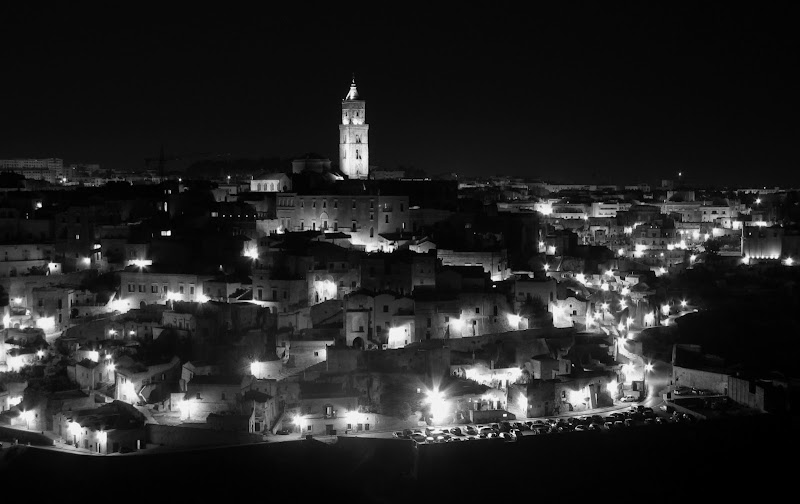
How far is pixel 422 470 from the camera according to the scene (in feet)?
68.1

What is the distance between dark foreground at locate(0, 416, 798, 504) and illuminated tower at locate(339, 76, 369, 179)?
18259mm

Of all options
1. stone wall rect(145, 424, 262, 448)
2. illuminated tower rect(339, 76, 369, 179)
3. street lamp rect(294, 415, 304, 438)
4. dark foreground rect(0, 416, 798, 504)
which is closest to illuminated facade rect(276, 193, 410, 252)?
illuminated tower rect(339, 76, 369, 179)

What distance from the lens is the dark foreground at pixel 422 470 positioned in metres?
20.5

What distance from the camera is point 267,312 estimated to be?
23719 mm

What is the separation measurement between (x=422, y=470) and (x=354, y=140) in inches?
763

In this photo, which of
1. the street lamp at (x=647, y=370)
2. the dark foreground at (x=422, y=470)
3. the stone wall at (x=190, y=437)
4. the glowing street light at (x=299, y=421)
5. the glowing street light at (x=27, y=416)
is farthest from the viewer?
the street lamp at (x=647, y=370)

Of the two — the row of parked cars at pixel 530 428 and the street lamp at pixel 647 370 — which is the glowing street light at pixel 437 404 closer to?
the row of parked cars at pixel 530 428

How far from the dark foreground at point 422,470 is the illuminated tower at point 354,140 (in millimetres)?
18259

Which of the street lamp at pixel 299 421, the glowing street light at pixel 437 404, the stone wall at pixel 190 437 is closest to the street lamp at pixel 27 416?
the stone wall at pixel 190 437

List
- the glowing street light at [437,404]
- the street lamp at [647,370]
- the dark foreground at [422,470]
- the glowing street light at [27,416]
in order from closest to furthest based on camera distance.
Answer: the dark foreground at [422,470] → the glowing street light at [27,416] → the glowing street light at [437,404] → the street lamp at [647,370]

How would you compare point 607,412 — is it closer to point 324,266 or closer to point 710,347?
point 710,347

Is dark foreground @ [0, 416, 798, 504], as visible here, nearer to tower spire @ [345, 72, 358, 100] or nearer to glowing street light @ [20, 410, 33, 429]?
glowing street light @ [20, 410, 33, 429]

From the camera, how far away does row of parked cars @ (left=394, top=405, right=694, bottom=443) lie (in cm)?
2055

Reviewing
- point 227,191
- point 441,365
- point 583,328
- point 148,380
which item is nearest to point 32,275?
point 148,380
